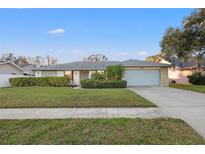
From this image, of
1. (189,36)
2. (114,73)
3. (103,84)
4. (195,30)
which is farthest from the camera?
(114,73)

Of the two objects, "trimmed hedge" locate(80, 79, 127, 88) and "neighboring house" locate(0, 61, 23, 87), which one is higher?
"neighboring house" locate(0, 61, 23, 87)

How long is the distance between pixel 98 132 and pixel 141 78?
19.0 metres

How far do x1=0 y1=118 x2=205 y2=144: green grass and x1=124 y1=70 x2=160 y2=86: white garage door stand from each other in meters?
17.3

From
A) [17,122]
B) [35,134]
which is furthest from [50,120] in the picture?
[35,134]

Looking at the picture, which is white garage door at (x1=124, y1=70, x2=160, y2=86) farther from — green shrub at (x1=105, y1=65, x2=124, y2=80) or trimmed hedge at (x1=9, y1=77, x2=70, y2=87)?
trimmed hedge at (x1=9, y1=77, x2=70, y2=87)

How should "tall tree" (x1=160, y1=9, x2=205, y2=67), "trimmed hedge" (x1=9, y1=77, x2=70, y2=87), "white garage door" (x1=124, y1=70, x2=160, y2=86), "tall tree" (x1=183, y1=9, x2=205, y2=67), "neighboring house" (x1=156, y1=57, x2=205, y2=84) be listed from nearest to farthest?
"tall tree" (x1=183, y1=9, x2=205, y2=67), "tall tree" (x1=160, y1=9, x2=205, y2=67), "trimmed hedge" (x1=9, y1=77, x2=70, y2=87), "white garage door" (x1=124, y1=70, x2=160, y2=86), "neighboring house" (x1=156, y1=57, x2=205, y2=84)

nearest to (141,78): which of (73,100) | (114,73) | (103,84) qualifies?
(114,73)

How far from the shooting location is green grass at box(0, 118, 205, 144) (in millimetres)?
4219

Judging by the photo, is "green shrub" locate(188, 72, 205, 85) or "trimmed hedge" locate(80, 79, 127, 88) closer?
"trimmed hedge" locate(80, 79, 127, 88)

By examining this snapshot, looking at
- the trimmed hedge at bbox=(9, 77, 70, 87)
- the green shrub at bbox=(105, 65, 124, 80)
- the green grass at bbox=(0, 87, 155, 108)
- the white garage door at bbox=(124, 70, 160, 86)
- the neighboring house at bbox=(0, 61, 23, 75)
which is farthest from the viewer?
the neighboring house at bbox=(0, 61, 23, 75)

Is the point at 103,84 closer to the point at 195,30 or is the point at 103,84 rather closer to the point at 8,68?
the point at 195,30

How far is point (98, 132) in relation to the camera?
475cm

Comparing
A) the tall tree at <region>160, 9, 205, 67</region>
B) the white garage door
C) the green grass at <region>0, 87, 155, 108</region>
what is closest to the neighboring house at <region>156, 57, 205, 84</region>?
the tall tree at <region>160, 9, 205, 67</region>

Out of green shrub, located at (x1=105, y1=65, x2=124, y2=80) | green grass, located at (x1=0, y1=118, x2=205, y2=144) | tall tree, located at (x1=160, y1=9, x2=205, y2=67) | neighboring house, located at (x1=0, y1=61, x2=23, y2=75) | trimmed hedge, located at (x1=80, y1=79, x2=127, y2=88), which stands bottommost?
green grass, located at (x1=0, y1=118, x2=205, y2=144)
